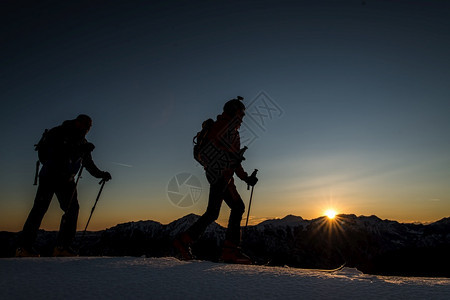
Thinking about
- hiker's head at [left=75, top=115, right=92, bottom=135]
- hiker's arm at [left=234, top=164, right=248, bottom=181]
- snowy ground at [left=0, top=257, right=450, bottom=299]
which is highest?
hiker's head at [left=75, top=115, right=92, bottom=135]

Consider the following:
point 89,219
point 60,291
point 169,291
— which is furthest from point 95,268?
point 89,219

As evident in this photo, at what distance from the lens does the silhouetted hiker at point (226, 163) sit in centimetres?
471

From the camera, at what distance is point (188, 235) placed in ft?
14.3

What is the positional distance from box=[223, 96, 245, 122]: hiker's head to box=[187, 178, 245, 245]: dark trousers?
1.18 metres

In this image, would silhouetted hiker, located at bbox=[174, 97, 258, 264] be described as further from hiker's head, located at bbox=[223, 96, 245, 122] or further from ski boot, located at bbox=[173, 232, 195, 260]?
ski boot, located at bbox=[173, 232, 195, 260]

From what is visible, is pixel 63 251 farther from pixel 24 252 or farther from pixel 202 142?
pixel 202 142

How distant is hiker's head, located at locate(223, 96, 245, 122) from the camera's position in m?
5.05

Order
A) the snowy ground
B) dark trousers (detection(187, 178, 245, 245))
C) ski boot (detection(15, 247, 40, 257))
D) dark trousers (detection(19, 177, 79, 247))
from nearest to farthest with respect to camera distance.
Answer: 1. the snowy ground
2. ski boot (detection(15, 247, 40, 257))
3. dark trousers (detection(19, 177, 79, 247))
4. dark trousers (detection(187, 178, 245, 245))

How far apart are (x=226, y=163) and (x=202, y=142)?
56 cm

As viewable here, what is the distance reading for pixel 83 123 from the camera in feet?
15.9

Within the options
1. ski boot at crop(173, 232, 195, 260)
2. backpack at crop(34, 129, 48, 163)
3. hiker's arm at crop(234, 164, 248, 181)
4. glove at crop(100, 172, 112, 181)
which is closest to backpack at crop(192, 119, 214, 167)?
hiker's arm at crop(234, 164, 248, 181)

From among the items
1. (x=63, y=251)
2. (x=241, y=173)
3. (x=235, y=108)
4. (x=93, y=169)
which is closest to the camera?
(x=63, y=251)

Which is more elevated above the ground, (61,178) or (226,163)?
(226,163)

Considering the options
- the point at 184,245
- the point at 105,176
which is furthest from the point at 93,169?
the point at 184,245
